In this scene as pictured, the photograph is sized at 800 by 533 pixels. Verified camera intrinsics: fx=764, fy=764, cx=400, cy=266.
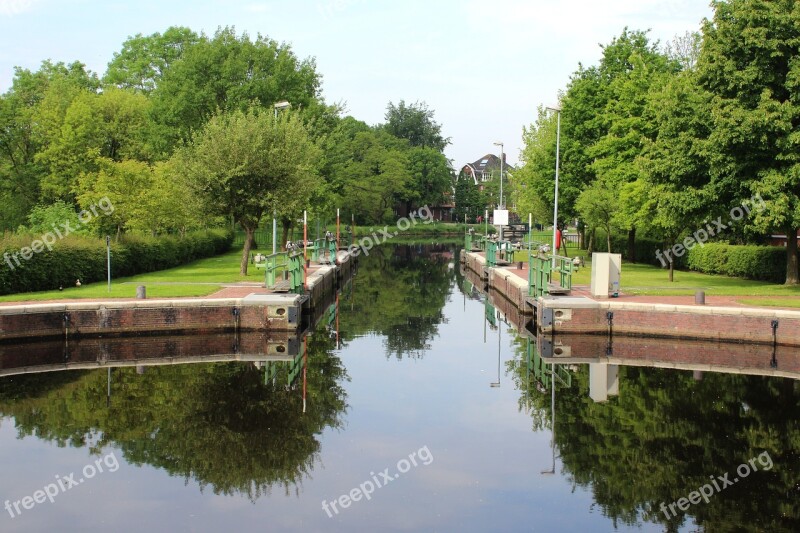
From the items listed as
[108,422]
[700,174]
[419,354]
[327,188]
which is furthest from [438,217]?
[108,422]

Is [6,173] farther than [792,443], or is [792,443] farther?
[6,173]

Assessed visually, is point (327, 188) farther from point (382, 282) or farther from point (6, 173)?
point (6, 173)

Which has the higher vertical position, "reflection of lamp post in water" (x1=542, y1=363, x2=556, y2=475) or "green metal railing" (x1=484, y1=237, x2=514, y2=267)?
"green metal railing" (x1=484, y1=237, x2=514, y2=267)

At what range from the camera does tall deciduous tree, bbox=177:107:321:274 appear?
28969 millimetres

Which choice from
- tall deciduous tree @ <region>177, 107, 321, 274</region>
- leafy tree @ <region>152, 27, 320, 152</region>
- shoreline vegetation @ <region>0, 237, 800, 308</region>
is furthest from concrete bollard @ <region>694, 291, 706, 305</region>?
leafy tree @ <region>152, 27, 320, 152</region>

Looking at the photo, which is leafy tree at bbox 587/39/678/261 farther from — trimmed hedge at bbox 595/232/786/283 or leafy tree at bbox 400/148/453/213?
leafy tree at bbox 400/148/453/213

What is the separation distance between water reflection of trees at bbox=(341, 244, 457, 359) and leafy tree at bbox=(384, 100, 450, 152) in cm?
6152

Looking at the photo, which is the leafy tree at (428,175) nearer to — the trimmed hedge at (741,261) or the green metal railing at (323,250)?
the green metal railing at (323,250)

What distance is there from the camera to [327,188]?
48.1m

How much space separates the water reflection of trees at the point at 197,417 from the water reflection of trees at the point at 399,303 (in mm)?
5260

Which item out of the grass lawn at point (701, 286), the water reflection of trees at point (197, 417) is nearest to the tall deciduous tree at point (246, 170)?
the grass lawn at point (701, 286)

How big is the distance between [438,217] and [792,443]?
110315mm

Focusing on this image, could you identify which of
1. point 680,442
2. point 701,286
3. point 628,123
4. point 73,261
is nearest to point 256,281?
point 73,261

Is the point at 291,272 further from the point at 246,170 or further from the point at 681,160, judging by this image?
the point at 681,160
